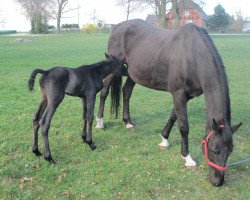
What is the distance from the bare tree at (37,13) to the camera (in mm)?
54062

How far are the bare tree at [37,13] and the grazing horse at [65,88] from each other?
51.2 m

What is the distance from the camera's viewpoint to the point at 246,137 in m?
6.38

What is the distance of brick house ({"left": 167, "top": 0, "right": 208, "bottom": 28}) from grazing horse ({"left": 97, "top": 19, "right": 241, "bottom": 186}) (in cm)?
3181

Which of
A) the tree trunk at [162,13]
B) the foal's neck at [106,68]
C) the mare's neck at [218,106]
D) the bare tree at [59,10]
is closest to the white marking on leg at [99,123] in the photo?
the foal's neck at [106,68]

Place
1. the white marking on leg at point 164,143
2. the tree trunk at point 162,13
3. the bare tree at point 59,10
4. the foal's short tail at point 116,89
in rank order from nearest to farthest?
the white marking on leg at point 164,143, the foal's short tail at point 116,89, the tree trunk at point 162,13, the bare tree at point 59,10

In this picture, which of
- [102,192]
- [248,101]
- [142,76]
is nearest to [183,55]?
[142,76]

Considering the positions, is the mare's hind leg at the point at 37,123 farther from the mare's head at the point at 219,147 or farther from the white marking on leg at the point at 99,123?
the mare's head at the point at 219,147

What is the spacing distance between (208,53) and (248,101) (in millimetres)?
5252

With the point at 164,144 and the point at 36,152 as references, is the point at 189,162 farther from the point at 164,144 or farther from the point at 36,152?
the point at 36,152

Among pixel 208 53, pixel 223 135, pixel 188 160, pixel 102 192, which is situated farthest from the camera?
pixel 188 160

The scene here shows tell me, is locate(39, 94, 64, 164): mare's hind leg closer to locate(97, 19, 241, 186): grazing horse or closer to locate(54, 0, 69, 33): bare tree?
locate(97, 19, 241, 186): grazing horse

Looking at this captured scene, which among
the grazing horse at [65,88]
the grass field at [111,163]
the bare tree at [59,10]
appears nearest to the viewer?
the grass field at [111,163]

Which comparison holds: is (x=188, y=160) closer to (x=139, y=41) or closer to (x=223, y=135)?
(x=223, y=135)

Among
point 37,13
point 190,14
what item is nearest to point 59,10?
point 37,13
